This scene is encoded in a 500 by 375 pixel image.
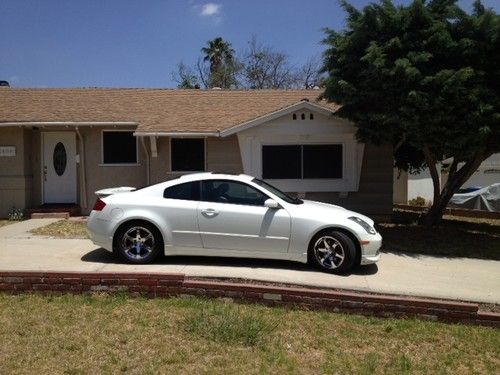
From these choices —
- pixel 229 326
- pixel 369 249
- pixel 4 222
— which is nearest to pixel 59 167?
pixel 4 222

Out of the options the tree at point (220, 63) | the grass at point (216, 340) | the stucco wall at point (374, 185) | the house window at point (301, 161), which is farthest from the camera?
the tree at point (220, 63)

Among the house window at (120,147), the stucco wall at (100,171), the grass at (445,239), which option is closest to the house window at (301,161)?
the grass at (445,239)

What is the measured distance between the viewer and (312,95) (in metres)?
15.7

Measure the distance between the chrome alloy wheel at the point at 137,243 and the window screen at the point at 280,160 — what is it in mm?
5954

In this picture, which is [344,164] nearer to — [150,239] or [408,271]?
[408,271]

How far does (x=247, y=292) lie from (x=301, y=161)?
7347 mm

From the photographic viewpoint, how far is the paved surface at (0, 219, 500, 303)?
6480 mm

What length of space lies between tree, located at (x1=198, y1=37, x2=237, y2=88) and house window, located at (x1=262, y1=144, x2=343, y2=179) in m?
29.7

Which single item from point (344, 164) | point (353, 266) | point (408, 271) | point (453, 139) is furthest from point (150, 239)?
point (344, 164)

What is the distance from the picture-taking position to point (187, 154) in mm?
13594

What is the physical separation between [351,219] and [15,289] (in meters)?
4.49

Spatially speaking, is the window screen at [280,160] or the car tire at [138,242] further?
the window screen at [280,160]

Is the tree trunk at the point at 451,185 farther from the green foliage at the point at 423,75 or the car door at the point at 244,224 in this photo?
the car door at the point at 244,224

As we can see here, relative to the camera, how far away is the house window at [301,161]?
1288 centimetres
